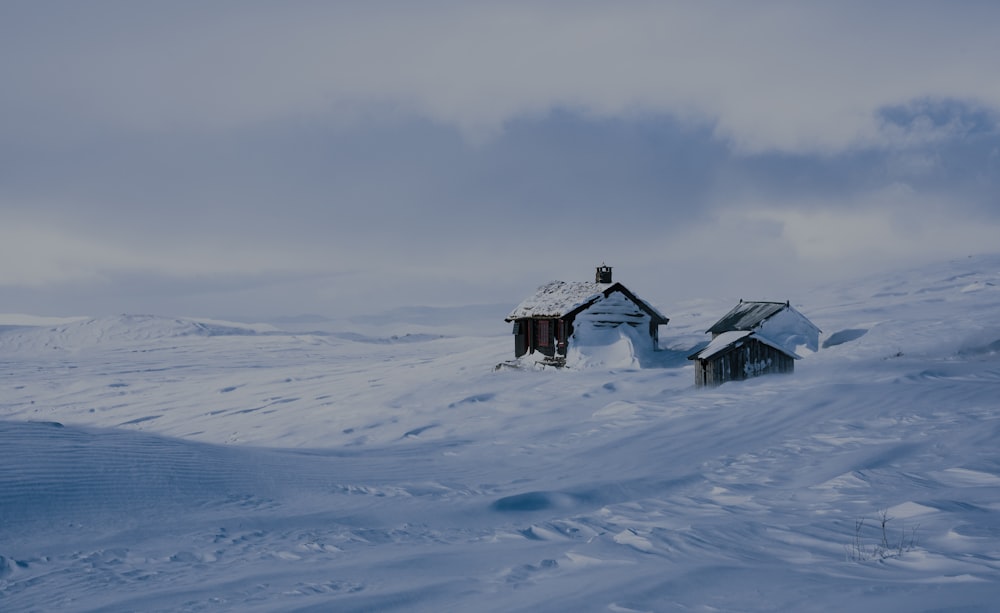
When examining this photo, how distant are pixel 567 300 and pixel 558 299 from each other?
612 millimetres

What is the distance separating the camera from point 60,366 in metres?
57.7

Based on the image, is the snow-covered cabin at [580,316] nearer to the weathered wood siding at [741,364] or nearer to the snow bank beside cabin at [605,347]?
the snow bank beside cabin at [605,347]

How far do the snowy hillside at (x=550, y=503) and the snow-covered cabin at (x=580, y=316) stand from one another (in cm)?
595

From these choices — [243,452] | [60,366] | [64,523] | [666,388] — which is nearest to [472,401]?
[666,388]

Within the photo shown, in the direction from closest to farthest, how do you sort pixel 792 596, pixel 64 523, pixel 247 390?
pixel 792 596 → pixel 64 523 → pixel 247 390

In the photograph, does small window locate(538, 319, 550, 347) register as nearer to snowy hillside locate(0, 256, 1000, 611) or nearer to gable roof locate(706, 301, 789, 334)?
snowy hillside locate(0, 256, 1000, 611)

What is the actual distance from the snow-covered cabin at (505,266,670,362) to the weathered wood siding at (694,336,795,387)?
8.60 m

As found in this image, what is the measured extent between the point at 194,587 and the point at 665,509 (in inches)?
220

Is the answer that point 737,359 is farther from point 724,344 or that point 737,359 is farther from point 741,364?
point 724,344

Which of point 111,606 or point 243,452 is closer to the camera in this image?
point 111,606

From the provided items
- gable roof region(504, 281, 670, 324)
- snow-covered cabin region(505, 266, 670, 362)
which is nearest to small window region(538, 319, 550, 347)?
snow-covered cabin region(505, 266, 670, 362)

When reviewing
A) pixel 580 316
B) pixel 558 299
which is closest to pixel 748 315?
pixel 580 316

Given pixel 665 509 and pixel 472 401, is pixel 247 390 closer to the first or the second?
pixel 472 401

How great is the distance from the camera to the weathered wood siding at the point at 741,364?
838 inches
